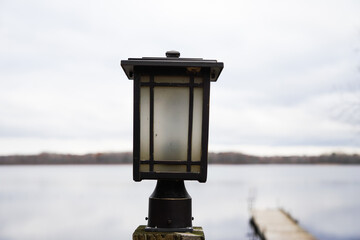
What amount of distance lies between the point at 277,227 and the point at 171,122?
1718 cm

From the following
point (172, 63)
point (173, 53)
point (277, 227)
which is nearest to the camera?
point (172, 63)

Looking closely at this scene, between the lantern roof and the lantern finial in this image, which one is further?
the lantern finial

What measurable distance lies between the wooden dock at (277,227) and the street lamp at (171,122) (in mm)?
13452

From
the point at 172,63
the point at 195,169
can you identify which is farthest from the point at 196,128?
the point at 172,63

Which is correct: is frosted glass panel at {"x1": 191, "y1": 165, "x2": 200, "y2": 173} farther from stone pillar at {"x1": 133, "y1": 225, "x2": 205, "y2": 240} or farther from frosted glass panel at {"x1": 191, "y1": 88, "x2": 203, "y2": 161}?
stone pillar at {"x1": 133, "y1": 225, "x2": 205, "y2": 240}

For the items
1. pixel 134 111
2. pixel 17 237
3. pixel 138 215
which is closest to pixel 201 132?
pixel 134 111

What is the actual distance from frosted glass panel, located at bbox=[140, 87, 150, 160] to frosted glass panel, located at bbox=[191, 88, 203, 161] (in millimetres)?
254

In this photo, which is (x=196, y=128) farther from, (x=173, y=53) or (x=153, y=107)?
(x=173, y=53)

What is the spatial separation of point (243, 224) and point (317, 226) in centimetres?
510

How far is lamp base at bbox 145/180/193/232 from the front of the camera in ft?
9.68

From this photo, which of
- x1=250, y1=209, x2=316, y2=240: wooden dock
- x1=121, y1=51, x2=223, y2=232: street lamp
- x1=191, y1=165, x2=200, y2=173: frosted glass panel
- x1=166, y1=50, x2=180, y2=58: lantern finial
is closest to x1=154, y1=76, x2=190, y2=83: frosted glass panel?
x1=121, y1=51, x2=223, y2=232: street lamp

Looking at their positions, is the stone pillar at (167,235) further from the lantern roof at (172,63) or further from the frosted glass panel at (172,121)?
the lantern roof at (172,63)

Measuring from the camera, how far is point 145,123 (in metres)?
2.93

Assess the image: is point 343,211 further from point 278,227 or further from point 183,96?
point 183,96
